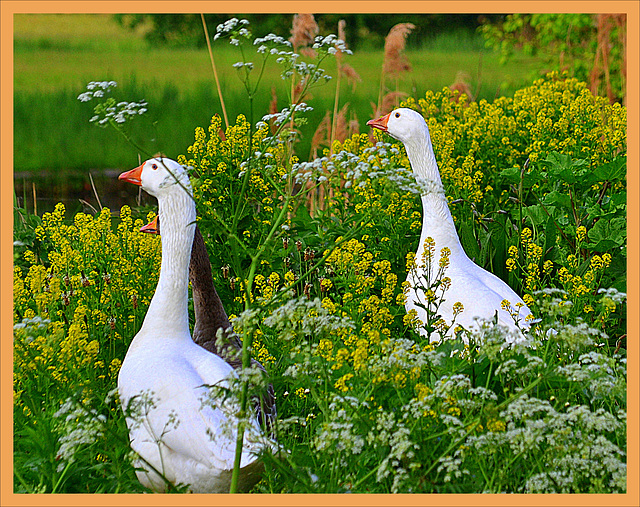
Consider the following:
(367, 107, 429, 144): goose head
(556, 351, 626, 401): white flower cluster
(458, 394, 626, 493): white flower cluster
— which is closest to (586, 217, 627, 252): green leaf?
(367, 107, 429, 144): goose head

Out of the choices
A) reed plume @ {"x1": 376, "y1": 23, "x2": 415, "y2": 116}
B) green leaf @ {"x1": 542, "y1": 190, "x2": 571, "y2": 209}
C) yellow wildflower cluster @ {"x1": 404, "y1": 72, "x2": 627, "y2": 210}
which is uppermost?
reed plume @ {"x1": 376, "y1": 23, "x2": 415, "y2": 116}

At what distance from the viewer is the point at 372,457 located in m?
2.29

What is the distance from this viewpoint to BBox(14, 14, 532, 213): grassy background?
21.0 ft

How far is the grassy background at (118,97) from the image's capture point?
21.0ft

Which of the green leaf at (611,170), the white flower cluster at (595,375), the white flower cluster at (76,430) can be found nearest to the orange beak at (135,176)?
the white flower cluster at (76,430)

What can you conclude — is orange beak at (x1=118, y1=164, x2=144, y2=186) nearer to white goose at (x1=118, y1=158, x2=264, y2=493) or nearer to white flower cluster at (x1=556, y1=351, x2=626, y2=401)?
white goose at (x1=118, y1=158, x2=264, y2=493)

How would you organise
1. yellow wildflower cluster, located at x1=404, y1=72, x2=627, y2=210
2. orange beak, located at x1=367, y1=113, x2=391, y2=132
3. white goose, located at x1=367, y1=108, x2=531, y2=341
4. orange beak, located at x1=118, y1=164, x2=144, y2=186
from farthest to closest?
1. yellow wildflower cluster, located at x1=404, y1=72, x2=627, y2=210
2. orange beak, located at x1=367, y1=113, x2=391, y2=132
3. white goose, located at x1=367, y1=108, x2=531, y2=341
4. orange beak, located at x1=118, y1=164, x2=144, y2=186

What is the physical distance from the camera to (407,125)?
143 inches

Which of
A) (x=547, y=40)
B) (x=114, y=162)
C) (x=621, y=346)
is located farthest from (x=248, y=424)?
(x=547, y=40)

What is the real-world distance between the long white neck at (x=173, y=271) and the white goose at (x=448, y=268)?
2.83 feet

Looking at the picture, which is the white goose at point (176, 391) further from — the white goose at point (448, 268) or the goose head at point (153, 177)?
the white goose at point (448, 268)

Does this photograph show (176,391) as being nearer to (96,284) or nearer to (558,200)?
(96,284)

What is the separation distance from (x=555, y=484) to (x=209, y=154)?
227cm

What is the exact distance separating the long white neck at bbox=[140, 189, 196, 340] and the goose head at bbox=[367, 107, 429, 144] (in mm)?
1253
